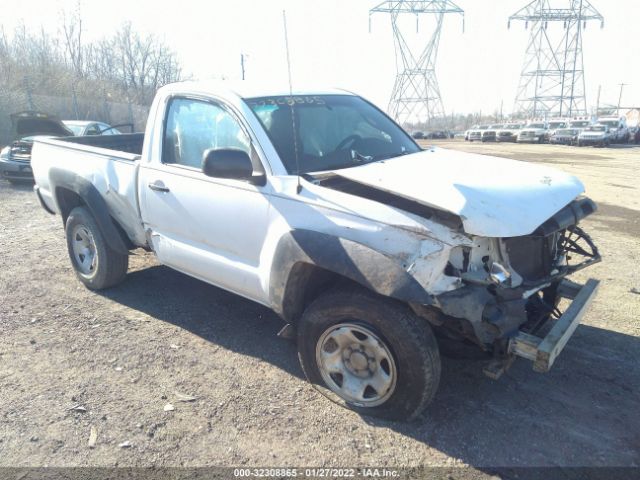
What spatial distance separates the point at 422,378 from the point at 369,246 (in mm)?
816

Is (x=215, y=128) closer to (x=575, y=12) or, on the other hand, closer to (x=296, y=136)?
(x=296, y=136)

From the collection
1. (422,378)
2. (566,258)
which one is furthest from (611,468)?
(566,258)

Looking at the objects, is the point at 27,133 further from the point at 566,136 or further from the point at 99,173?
the point at 566,136

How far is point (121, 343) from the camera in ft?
13.6

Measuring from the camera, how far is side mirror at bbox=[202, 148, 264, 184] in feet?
10.5

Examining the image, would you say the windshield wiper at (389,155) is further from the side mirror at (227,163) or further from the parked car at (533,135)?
the parked car at (533,135)

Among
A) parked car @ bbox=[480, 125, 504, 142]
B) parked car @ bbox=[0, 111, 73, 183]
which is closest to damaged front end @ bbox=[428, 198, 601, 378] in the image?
parked car @ bbox=[0, 111, 73, 183]

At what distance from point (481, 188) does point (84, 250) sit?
4158 mm

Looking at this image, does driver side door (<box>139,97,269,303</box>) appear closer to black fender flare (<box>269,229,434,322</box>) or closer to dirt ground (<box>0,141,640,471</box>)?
black fender flare (<box>269,229,434,322</box>)

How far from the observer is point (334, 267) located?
9.62 feet

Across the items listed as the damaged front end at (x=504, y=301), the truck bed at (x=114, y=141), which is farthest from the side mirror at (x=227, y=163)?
the truck bed at (x=114, y=141)

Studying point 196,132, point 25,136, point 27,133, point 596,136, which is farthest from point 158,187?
point 596,136

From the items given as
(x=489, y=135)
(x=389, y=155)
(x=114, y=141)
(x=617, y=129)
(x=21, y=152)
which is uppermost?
(x=114, y=141)

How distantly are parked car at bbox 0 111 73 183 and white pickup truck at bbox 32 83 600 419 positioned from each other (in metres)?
8.07
